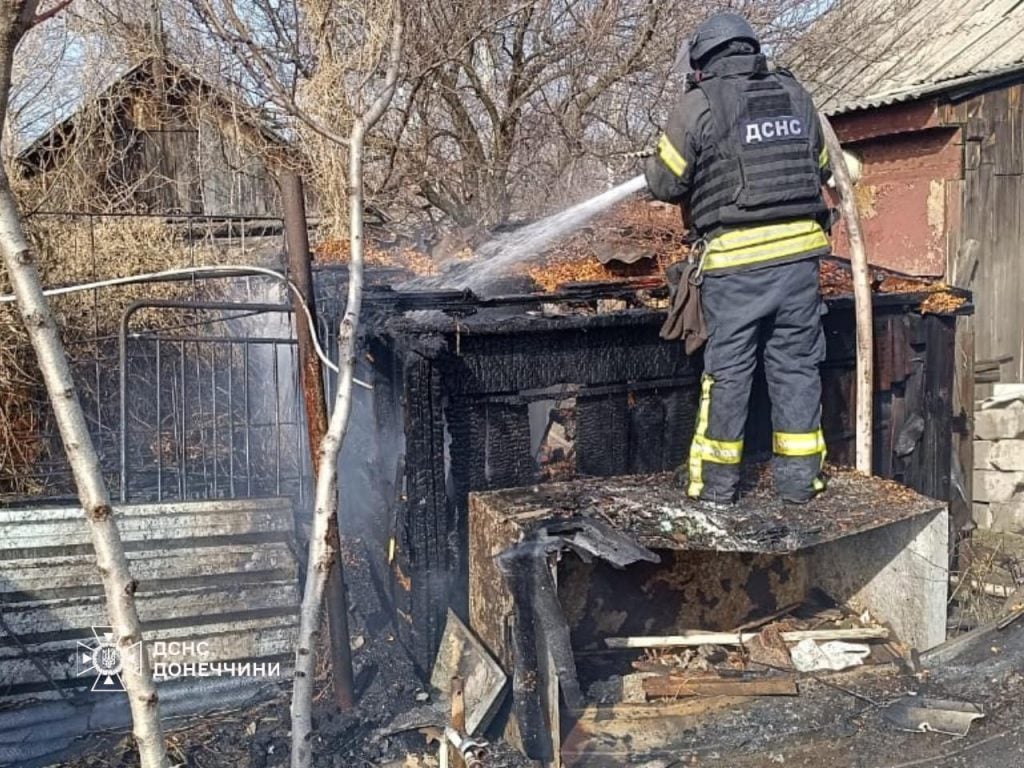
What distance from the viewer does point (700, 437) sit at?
4.06 meters

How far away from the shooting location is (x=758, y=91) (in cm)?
392

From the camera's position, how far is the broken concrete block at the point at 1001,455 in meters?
7.91

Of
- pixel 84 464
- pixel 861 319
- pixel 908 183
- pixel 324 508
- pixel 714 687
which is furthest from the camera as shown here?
pixel 908 183

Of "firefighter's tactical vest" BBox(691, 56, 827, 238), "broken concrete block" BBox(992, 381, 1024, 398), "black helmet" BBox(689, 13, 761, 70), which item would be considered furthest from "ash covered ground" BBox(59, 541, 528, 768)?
"broken concrete block" BBox(992, 381, 1024, 398)

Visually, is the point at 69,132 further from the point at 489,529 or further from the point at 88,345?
the point at 489,529

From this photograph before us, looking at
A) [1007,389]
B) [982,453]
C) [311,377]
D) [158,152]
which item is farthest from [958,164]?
[158,152]

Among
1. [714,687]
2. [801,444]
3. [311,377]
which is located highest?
[311,377]

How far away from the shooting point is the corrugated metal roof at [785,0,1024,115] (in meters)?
8.40

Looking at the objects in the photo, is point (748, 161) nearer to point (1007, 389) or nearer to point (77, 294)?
point (1007, 389)

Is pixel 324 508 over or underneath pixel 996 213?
underneath

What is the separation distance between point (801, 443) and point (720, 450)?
1.34ft

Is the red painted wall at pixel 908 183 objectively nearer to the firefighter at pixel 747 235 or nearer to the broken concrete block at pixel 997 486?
the broken concrete block at pixel 997 486

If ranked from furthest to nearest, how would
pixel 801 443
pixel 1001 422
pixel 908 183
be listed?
1. pixel 908 183
2. pixel 1001 422
3. pixel 801 443

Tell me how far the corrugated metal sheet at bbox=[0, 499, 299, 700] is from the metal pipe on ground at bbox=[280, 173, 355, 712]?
0.49 metres
